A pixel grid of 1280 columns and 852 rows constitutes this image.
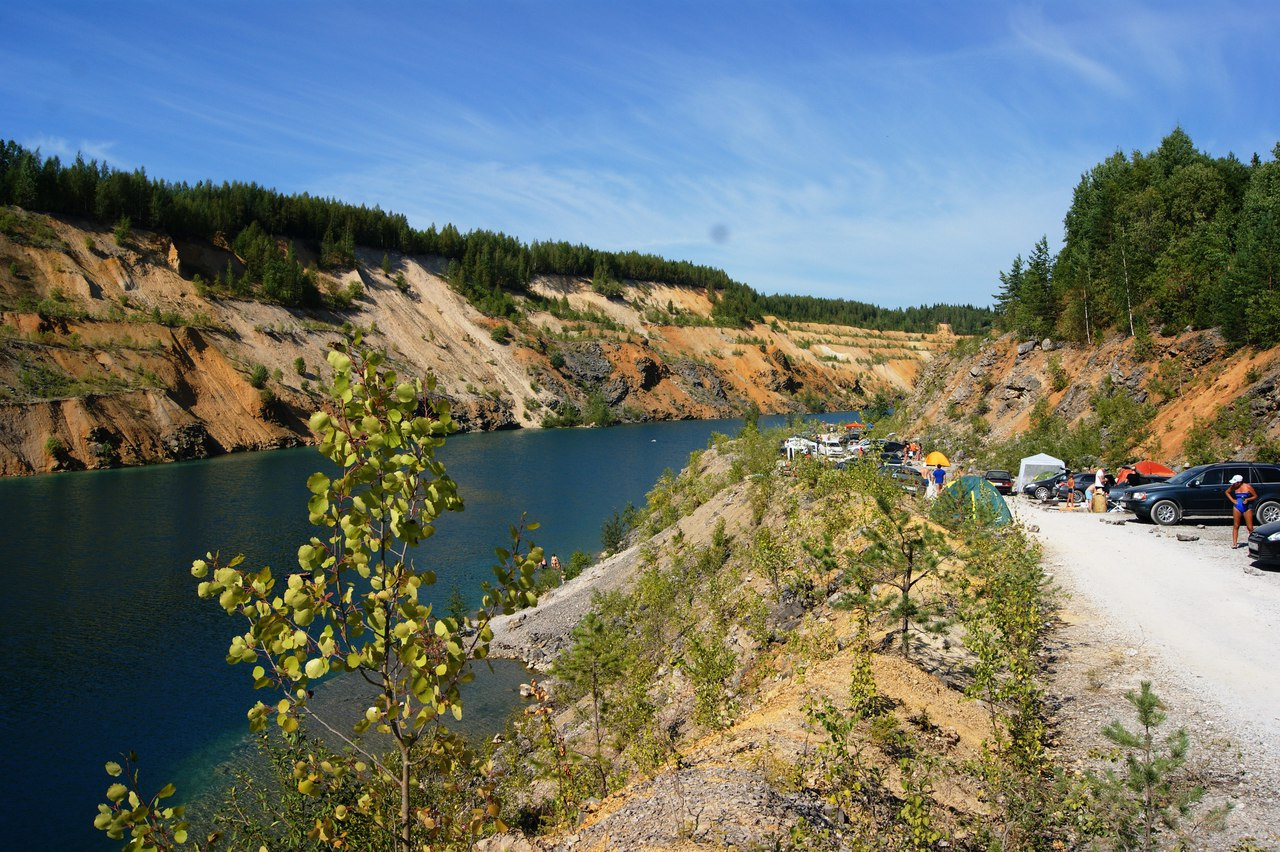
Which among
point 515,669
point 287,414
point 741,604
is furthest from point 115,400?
point 741,604

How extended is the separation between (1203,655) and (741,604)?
22.8 feet

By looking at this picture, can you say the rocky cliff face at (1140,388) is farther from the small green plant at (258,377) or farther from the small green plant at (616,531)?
the small green plant at (258,377)

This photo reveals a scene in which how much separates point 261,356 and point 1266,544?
76.8 metres

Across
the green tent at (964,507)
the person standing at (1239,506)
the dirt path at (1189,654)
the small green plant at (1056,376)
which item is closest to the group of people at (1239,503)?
the person standing at (1239,506)

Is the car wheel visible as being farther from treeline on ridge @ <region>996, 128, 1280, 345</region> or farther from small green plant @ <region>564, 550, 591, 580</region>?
small green plant @ <region>564, 550, 591, 580</region>

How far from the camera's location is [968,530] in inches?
512

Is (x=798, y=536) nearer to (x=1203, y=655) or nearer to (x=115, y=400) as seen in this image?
(x=1203, y=655)

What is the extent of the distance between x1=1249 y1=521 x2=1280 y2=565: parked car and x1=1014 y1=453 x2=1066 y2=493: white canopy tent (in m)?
16.0

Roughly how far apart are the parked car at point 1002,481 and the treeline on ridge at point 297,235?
155ft

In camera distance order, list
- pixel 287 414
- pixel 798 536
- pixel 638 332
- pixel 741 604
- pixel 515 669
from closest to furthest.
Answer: pixel 741 604 < pixel 798 536 < pixel 515 669 < pixel 287 414 < pixel 638 332

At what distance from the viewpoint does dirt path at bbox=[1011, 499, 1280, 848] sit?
7.46m

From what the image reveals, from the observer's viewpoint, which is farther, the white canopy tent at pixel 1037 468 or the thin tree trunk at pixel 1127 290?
the thin tree trunk at pixel 1127 290

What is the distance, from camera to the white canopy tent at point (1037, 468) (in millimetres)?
30625

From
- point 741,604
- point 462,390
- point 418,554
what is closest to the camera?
point 741,604
